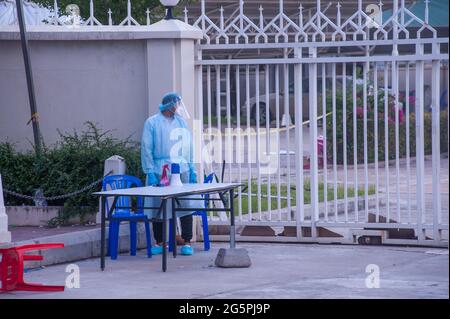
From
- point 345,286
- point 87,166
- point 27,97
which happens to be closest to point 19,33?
point 27,97

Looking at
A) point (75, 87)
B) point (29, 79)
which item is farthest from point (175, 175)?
point (29, 79)

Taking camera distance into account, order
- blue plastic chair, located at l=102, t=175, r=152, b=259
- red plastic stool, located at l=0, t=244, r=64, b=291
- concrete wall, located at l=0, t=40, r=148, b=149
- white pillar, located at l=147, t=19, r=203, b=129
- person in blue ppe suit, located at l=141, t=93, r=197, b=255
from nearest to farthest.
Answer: red plastic stool, located at l=0, t=244, r=64, b=291
blue plastic chair, located at l=102, t=175, r=152, b=259
person in blue ppe suit, located at l=141, t=93, r=197, b=255
white pillar, located at l=147, t=19, r=203, b=129
concrete wall, located at l=0, t=40, r=148, b=149

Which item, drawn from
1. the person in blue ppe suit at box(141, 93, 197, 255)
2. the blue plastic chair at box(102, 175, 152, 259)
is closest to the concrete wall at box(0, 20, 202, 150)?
the person in blue ppe suit at box(141, 93, 197, 255)

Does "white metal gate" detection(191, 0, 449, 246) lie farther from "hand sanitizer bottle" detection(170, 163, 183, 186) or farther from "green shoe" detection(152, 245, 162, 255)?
"hand sanitizer bottle" detection(170, 163, 183, 186)

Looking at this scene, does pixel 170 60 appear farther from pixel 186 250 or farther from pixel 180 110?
pixel 186 250

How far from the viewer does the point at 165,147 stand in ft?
35.1

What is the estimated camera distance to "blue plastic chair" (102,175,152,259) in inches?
396

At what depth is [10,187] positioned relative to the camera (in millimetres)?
11781

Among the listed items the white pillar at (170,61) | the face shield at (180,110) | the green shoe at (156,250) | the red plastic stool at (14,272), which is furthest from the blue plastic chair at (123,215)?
the red plastic stool at (14,272)

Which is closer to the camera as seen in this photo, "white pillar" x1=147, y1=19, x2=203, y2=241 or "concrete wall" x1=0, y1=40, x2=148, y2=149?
"white pillar" x1=147, y1=19, x2=203, y2=241

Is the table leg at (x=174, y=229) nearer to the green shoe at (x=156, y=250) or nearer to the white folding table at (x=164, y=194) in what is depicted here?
the white folding table at (x=164, y=194)

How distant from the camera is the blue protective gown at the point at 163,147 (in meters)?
10.6

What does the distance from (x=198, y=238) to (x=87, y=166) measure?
153cm

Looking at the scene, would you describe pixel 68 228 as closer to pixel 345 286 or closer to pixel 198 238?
pixel 198 238
